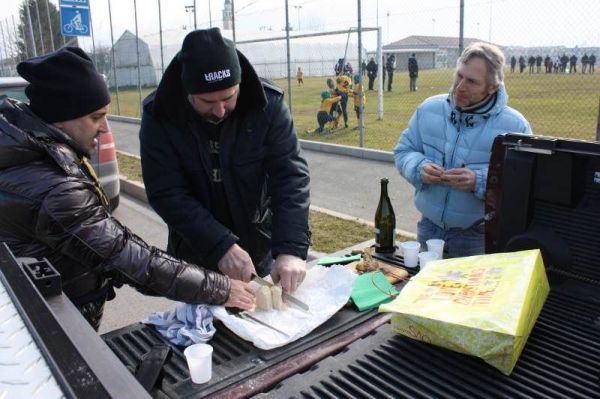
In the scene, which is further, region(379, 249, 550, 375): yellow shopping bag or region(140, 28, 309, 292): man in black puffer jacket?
region(140, 28, 309, 292): man in black puffer jacket

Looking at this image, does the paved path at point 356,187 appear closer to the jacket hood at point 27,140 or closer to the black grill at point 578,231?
the black grill at point 578,231

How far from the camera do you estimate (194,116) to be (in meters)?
2.04

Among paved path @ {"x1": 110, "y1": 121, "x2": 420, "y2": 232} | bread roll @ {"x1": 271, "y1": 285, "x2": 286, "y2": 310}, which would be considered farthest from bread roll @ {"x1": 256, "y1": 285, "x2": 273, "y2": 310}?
paved path @ {"x1": 110, "y1": 121, "x2": 420, "y2": 232}

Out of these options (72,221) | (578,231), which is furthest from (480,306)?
(72,221)

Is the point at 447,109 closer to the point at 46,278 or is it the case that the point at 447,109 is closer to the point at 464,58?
the point at 464,58

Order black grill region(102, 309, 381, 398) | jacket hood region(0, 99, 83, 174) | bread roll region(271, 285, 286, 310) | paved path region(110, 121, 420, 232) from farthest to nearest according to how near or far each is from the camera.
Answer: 1. paved path region(110, 121, 420, 232)
2. bread roll region(271, 285, 286, 310)
3. jacket hood region(0, 99, 83, 174)
4. black grill region(102, 309, 381, 398)

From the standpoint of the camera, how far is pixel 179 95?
2041 mm

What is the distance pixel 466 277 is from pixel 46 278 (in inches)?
40.3

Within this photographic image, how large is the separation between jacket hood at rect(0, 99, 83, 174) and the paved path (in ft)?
13.4

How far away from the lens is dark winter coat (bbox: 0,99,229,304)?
140 cm

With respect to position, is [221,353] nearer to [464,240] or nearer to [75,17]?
[464,240]

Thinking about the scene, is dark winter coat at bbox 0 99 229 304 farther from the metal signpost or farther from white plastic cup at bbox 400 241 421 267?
the metal signpost

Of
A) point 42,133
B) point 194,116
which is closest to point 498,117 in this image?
point 194,116

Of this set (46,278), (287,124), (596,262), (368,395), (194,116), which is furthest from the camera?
(287,124)
